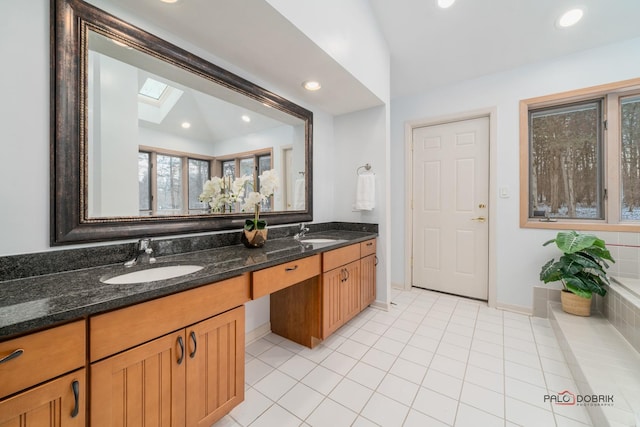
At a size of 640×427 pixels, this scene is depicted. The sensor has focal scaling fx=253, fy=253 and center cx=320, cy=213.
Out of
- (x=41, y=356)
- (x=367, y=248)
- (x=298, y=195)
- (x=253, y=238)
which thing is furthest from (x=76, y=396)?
(x=367, y=248)

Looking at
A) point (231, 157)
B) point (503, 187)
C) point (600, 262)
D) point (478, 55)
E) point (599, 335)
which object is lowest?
point (599, 335)

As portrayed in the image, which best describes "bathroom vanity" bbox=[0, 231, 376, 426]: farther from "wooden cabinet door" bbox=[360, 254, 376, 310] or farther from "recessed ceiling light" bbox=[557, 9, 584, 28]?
"recessed ceiling light" bbox=[557, 9, 584, 28]

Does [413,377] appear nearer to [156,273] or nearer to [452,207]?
[156,273]

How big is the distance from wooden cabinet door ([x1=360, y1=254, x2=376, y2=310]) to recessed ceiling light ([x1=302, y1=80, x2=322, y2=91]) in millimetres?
1574

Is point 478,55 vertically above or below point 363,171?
above

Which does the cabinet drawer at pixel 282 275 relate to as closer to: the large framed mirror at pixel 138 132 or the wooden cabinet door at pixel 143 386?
the wooden cabinet door at pixel 143 386

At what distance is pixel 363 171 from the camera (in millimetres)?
2691

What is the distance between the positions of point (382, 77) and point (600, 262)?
252cm

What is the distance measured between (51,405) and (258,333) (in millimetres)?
1473

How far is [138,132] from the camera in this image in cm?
137

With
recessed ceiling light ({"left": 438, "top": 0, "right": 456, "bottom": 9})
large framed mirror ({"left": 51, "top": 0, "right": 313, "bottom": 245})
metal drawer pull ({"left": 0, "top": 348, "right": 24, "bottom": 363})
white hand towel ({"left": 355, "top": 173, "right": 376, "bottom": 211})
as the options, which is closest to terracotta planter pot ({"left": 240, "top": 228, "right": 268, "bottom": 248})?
large framed mirror ({"left": 51, "top": 0, "right": 313, "bottom": 245})

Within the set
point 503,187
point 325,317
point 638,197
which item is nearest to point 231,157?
point 325,317

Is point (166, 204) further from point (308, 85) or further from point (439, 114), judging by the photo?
point (439, 114)

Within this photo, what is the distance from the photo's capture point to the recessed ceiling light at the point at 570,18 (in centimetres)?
195
